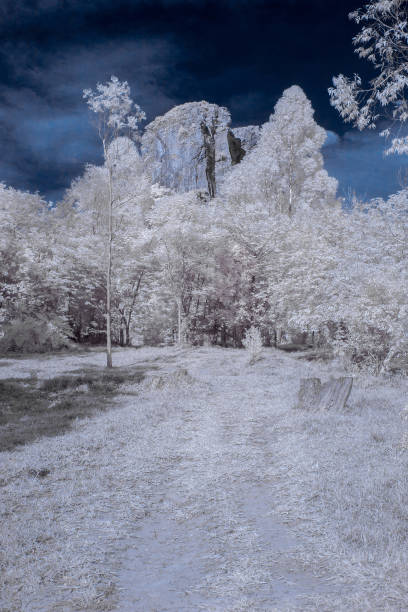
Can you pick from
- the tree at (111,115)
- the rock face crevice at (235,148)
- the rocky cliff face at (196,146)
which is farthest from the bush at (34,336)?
the rock face crevice at (235,148)

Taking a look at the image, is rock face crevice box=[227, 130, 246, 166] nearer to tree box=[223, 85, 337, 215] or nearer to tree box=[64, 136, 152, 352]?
tree box=[64, 136, 152, 352]

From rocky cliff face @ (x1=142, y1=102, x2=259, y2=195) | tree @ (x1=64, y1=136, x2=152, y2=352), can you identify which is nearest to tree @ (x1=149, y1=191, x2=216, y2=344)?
tree @ (x1=64, y1=136, x2=152, y2=352)

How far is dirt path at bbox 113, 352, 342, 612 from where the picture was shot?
382 cm

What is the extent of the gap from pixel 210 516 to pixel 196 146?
58598 millimetres

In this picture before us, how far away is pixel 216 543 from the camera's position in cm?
482

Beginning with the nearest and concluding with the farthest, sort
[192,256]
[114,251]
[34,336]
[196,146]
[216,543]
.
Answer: [216,543] < [34,336] < [192,256] < [114,251] < [196,146]

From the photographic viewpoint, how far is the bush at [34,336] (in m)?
24.7

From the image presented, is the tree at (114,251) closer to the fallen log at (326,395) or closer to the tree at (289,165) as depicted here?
the tree at (289,165)

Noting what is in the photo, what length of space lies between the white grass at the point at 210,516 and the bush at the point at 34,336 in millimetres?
16339

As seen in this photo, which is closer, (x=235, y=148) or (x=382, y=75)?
(x=382, y=75)

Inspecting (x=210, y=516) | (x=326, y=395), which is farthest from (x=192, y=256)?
(x=210, y=516)

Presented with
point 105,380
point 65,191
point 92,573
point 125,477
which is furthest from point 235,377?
point 65,191

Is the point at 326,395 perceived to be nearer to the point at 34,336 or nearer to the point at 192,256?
the point at 34,336

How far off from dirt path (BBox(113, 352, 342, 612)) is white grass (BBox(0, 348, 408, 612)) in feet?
0.06
